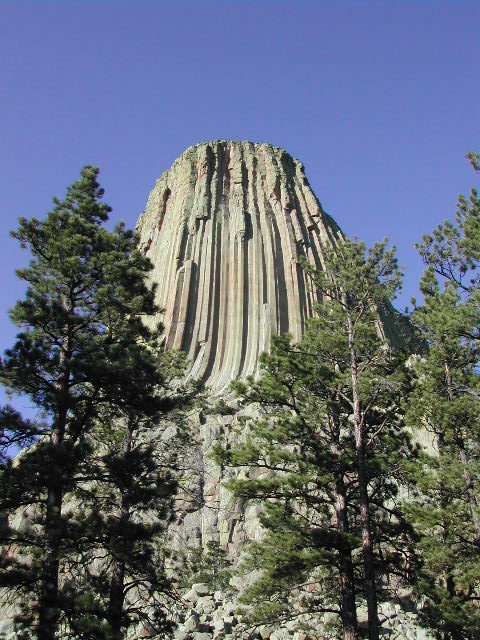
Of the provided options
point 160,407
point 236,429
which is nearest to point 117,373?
point 160,407

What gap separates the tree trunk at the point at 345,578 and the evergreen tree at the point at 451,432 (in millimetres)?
1555

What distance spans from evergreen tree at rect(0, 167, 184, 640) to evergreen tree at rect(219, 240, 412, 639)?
357 cm

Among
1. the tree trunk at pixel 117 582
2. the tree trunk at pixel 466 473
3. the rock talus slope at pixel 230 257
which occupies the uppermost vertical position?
the rock talus slope at pixel 230 257

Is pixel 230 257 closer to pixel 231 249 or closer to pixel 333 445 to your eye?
pixel 231 249

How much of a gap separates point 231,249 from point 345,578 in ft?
132

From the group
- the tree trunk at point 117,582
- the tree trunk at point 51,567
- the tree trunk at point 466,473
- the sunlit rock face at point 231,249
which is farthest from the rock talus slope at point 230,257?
the tree trunk at point 51,567

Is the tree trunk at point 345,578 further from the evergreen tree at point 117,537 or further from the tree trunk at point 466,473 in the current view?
the evergreen tree at point 117,537

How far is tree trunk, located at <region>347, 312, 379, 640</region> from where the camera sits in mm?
10023

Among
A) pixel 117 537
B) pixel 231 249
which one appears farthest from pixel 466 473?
pixel 231 249

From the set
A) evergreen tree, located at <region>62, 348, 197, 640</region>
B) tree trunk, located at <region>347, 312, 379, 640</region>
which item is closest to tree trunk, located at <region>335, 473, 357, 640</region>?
tree trunk, located at <region>347, 312, 379, 640</region>

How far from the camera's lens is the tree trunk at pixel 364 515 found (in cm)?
1002

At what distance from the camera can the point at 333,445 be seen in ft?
43.8

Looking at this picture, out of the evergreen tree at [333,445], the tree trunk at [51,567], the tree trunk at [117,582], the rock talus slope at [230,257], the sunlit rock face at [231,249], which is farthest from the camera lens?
the sunlit rock face at [231,249]

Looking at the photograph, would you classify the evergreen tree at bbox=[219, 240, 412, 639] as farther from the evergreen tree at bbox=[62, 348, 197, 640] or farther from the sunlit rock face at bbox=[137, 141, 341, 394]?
the sunlit rock face at bbox=[137, 141, 341, 394]
